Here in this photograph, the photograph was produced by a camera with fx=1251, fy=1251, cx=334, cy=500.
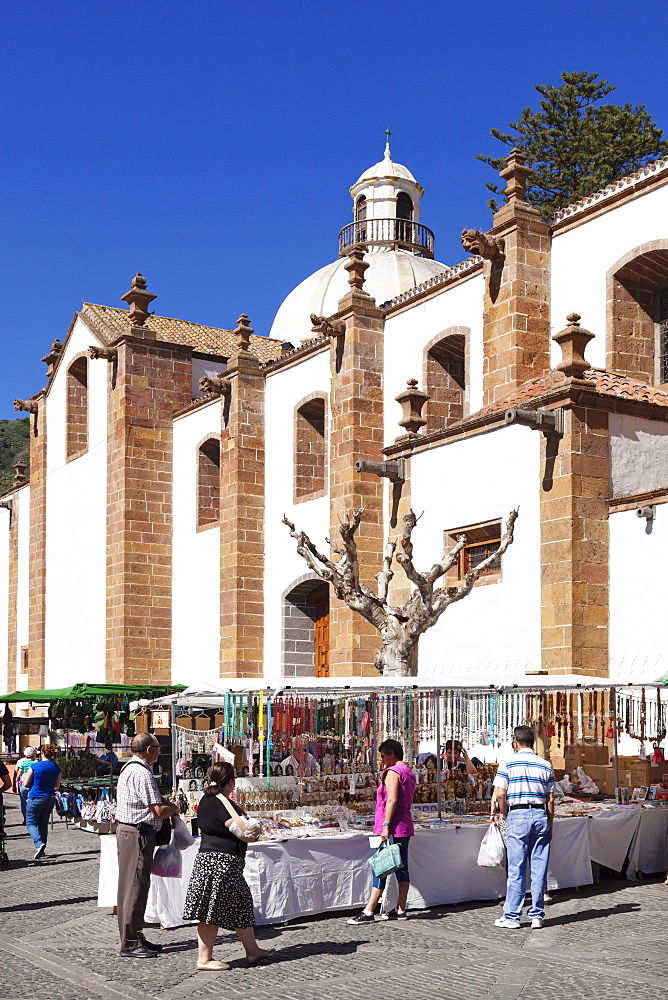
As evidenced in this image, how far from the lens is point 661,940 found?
325 inches

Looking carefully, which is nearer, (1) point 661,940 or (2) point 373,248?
(1) point 661,940

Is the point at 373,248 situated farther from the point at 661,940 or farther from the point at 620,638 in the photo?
the point at 661,940

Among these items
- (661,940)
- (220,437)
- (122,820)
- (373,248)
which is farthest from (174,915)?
(373,248)

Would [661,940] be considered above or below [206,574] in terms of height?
below

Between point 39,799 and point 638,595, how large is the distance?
290 inches

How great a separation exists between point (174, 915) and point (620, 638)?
24.8 ft

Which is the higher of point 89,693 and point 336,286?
point 336,286

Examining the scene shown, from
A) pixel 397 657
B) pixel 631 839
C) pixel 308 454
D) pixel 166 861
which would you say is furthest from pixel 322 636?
pixel 166 861

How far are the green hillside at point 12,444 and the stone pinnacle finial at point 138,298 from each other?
1402 inches

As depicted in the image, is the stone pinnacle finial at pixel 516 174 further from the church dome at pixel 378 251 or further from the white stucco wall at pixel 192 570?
the church dome at pixel 378 251

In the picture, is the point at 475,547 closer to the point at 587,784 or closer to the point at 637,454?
the point at 637,454

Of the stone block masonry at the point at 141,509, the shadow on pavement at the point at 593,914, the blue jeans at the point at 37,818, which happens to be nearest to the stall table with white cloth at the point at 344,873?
the shadow on pavement at the point at 593,914

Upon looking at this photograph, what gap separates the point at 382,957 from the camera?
794 cm

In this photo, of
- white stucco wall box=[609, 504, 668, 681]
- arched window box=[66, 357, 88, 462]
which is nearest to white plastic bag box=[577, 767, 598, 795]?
white stucco wall box=[609, 504, 668, 681]
